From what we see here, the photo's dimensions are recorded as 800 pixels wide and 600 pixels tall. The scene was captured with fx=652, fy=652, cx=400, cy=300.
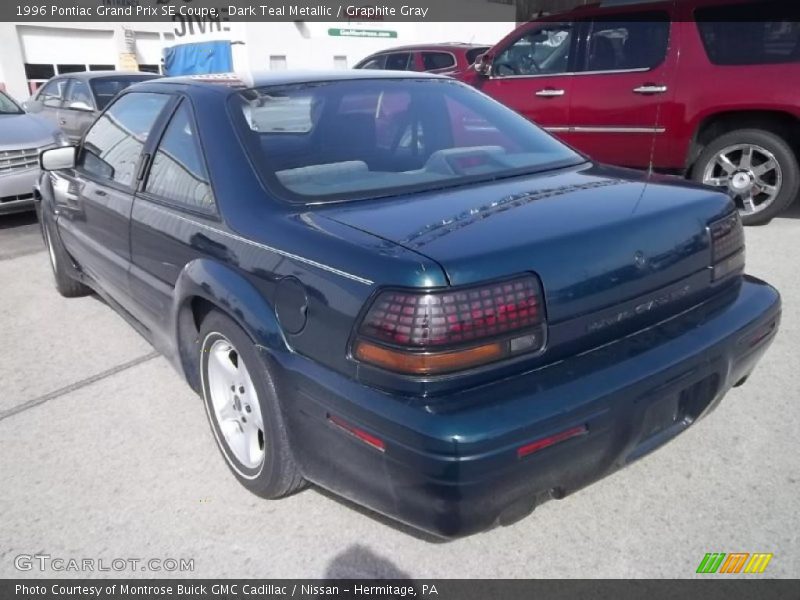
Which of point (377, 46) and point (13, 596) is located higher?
point (377, 46)

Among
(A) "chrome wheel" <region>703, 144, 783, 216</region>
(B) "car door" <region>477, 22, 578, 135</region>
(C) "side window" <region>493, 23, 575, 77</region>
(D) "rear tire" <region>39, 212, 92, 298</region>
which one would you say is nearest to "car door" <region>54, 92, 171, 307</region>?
(D) "rear tire" <region>39, 212, 92, 298</region>

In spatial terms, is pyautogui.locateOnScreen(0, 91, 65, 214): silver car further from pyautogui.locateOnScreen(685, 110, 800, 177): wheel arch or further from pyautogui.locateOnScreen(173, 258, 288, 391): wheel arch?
pyautogui.locateOnScreen(685, 110, 800, 177): wheel arch

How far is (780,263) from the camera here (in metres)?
4.80

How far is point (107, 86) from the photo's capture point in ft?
35.4

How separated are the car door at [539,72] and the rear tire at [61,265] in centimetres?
408

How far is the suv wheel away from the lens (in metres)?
5.49

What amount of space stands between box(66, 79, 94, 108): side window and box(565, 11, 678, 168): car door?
7927 millimetres

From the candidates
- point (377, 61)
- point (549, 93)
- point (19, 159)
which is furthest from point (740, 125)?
point (19, 159)

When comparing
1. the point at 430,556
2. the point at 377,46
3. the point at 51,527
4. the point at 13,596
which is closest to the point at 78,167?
the point at 51,527

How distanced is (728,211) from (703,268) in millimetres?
292

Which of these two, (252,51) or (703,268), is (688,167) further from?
(252,51)

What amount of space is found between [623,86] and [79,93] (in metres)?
8.92

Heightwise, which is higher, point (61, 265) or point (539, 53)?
point (539, 53)

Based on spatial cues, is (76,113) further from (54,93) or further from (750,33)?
(750,33)
